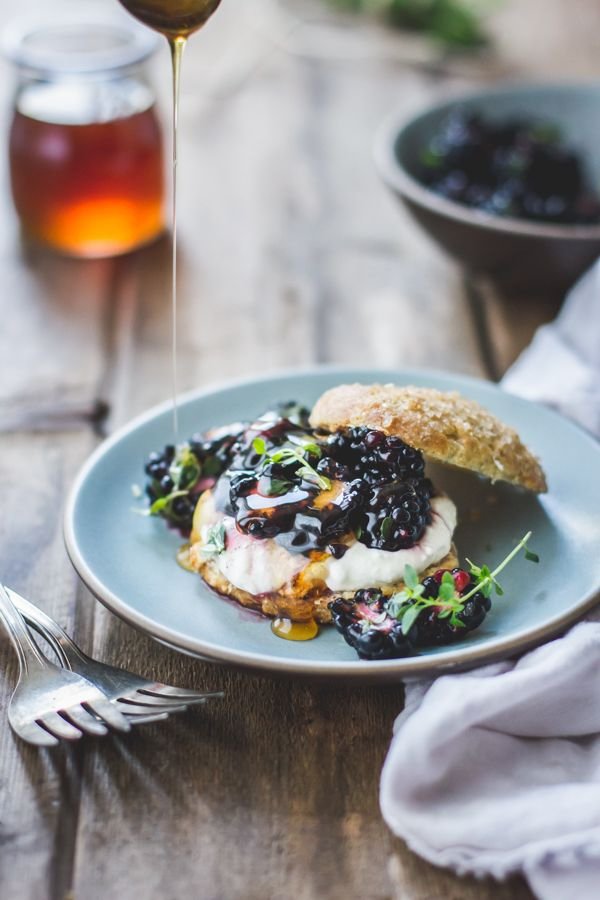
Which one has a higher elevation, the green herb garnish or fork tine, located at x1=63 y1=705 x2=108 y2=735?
the green herb garnish

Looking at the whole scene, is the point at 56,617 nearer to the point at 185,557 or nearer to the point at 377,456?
the point at 185,557

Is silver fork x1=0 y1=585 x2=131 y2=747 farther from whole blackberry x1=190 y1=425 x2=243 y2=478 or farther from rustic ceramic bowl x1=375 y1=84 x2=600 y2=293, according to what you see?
rustic ceramic bowl x1=375 y1=84 x2=600 y2=293

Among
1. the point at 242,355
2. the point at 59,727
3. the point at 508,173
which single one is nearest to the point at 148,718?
the point at 59,727

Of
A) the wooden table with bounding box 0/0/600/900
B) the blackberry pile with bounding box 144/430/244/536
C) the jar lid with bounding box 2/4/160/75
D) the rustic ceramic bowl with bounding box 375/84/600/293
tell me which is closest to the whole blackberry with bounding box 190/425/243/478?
the blackberry pile with bounding box 144/430/244/536

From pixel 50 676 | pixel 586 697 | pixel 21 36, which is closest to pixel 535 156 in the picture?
pixel 21 36

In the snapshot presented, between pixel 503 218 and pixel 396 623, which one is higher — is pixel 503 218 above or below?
below

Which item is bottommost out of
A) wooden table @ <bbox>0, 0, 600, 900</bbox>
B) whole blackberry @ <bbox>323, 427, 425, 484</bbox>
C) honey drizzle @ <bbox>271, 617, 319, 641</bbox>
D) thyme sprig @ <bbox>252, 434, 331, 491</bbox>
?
wooden table @ <bbox>0, 0, 600, 900</bbox>

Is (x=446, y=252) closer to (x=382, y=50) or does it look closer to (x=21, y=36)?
(x=21, y=36)
